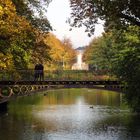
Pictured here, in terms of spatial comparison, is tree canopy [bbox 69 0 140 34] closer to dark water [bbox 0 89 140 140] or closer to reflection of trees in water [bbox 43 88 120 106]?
dark water [bbox 0 89 140 140]

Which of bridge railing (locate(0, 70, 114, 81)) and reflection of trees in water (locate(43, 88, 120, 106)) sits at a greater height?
bridge railing (locate(0, 70, 114, 81))

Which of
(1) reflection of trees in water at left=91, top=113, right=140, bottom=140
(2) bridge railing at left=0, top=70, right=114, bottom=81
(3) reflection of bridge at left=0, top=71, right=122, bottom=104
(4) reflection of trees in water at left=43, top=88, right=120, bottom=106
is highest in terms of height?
(2) bridge railing at left=0, top=70, right=114, bottom=81

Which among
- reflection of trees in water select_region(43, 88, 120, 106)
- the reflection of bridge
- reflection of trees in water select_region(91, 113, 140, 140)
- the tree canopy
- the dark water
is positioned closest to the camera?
the tree canopy

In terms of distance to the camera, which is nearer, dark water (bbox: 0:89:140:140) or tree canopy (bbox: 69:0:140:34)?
tree canopy (bbox: 69:0:140:34)

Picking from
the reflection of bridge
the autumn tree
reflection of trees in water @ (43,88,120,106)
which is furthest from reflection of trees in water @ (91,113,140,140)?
reflection of trees in water @ (43,88,120,106)

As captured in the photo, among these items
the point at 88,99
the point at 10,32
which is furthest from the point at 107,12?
the point at 88,99

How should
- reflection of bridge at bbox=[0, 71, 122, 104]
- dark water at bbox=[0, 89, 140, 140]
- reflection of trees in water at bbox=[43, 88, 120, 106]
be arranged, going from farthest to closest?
reflection of trees in water at bbox=[43, 88, 120, 106]
reflection of bridge at bbox=[0, 71, 122, 104]
dark water at bbox=[0, 89, 140, 140]

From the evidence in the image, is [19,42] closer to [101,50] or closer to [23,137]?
[23,137]

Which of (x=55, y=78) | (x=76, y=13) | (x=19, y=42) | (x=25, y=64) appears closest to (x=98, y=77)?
(x=55, y=78)

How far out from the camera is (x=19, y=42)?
42094 mm

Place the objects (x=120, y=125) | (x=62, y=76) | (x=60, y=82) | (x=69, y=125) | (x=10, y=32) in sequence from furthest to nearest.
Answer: (x=62, y=76) → (x=60, y=82) → (x=69, y=125) → (x=120, y=125) → (x=10, y=32)

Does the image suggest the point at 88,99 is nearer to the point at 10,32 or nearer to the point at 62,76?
the point at 62,76

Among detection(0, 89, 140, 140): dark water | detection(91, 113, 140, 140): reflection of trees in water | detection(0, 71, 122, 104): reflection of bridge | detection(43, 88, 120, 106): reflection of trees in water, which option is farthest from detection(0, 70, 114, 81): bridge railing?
detection(43, 88, 120, 106): reflection of trees in water

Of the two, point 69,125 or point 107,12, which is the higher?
point 107,12
